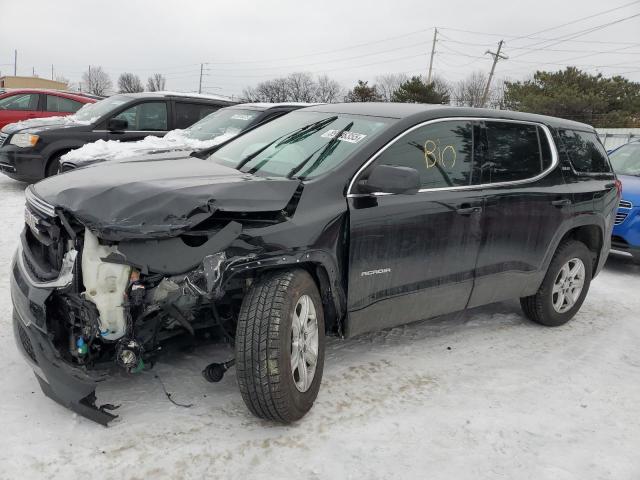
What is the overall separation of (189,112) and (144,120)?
755 millimetres

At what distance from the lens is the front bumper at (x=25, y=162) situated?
843 centimetres

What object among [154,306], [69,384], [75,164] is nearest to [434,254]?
[154,306]

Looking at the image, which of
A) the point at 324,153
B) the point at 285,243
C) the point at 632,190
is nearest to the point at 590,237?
the point at 632,190

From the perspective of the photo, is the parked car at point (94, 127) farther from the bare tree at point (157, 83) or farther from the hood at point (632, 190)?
the bare tree at point (157, 83)

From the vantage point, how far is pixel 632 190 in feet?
22.8

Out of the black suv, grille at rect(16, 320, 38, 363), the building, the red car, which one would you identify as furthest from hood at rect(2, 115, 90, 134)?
the building

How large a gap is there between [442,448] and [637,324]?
3234 mm

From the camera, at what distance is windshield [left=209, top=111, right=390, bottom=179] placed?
3.45 metres

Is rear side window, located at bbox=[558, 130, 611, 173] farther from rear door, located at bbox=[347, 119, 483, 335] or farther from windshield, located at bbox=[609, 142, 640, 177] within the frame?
windshield, located at bbox=[609, 142, 640, 177]

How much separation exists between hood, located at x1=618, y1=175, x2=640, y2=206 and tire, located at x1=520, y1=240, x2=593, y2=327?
2.27 metres

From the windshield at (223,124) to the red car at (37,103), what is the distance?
16.6ft

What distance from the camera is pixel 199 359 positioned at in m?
3.68

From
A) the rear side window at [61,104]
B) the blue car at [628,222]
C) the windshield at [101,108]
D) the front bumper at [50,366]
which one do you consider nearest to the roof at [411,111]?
the front bumper at [50,366]

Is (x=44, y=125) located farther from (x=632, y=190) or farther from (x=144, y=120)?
(x=632, y=190)
